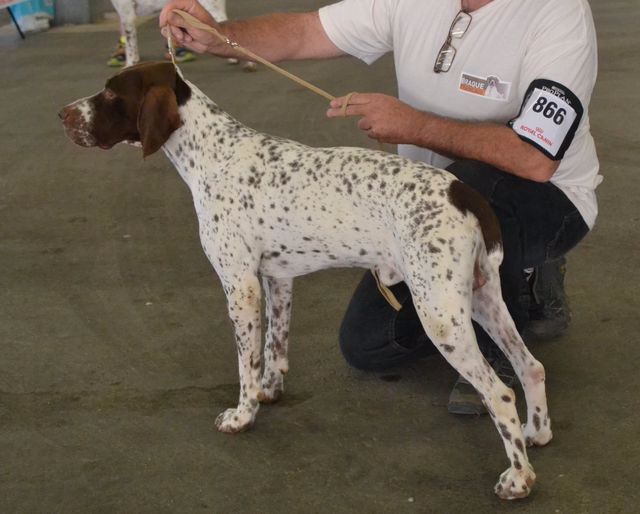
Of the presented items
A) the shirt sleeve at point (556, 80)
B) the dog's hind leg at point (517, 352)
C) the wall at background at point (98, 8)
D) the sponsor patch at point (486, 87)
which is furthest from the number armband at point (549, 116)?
the wall at background at point (98, 8)

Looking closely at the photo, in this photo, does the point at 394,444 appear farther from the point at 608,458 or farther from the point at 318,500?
the point at 608,458

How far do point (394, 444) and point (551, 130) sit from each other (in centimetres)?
102

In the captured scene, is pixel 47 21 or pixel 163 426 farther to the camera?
pixel 47 21

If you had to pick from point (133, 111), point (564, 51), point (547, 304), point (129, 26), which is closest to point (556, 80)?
point (564, 51)

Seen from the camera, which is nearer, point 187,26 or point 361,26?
point 187,26

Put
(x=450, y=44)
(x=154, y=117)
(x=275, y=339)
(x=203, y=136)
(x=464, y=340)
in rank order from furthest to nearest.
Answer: (x=275, y=339)
(x=450, y=44)
(x=203, y=136)
(x=154, y=117)
(x=464, y=340)

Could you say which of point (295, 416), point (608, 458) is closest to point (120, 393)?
point (295, 416)

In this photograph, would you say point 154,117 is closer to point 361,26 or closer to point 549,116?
point 361,26

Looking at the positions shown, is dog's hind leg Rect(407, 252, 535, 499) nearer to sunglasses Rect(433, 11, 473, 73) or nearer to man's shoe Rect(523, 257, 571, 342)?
sunglasses Rect(433, 11, 473, 73)

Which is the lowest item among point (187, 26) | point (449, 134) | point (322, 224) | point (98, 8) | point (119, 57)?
point (98, 8)

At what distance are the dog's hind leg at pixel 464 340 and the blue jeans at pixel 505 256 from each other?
0.52 metres

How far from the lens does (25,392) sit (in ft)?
11.0

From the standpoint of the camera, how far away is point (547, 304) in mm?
3551

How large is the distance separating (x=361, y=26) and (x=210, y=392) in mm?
1355
